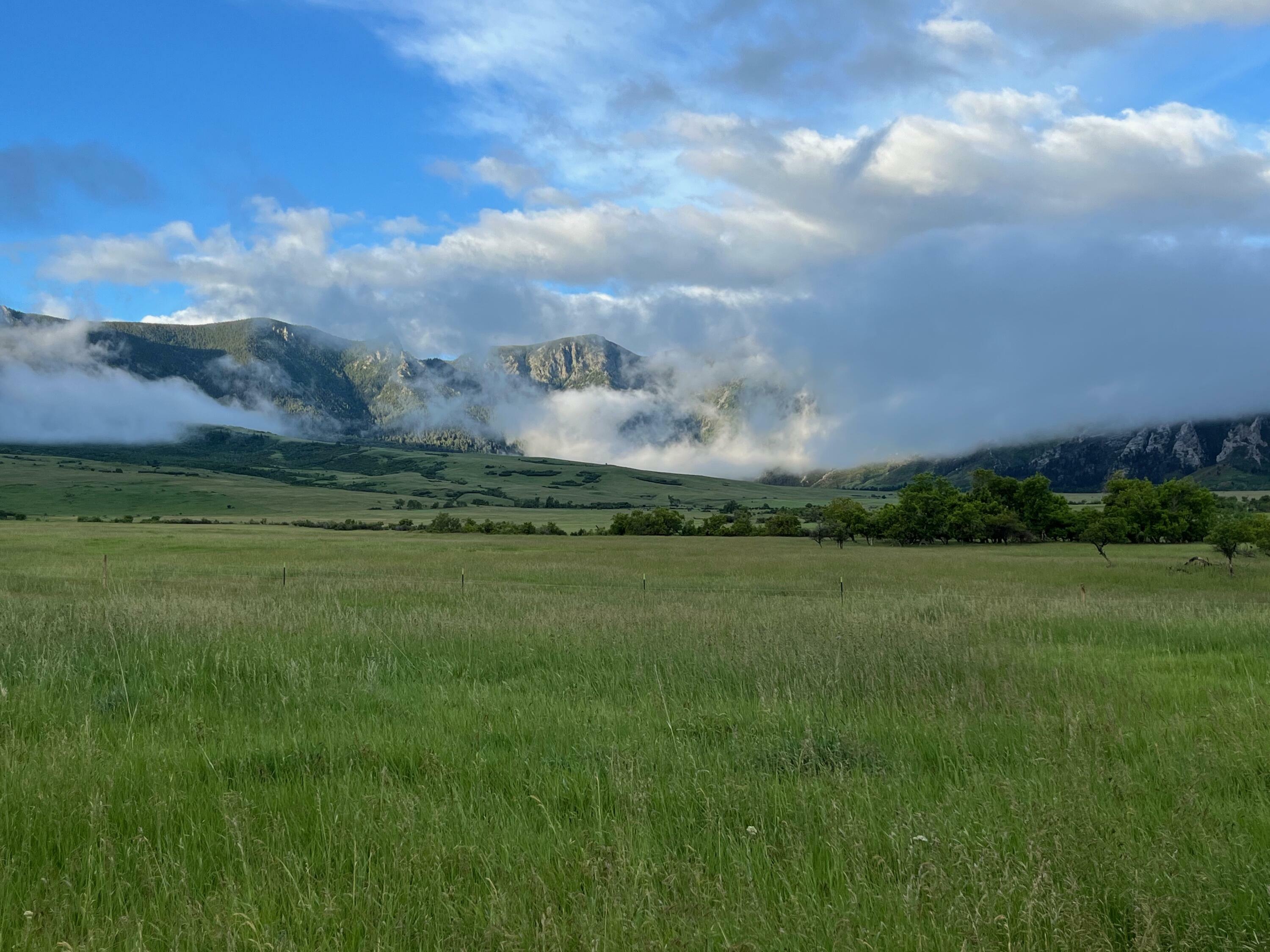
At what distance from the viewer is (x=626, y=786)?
616 centimetres

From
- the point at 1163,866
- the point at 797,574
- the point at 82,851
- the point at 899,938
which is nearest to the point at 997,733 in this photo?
the point at 1163,866

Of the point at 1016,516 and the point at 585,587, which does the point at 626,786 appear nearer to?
the point at 585,587

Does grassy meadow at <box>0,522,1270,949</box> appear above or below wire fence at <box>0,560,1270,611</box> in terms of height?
above

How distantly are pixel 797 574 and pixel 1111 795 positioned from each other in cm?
4522

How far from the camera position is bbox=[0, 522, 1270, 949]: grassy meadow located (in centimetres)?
436

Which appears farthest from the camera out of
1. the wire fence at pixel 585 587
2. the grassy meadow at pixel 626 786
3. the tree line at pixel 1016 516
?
the tree line at pixel 1016 516

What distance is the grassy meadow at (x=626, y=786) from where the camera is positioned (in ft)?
14.3

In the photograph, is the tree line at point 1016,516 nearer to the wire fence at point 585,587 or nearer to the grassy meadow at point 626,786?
the wire fence at point 585,587

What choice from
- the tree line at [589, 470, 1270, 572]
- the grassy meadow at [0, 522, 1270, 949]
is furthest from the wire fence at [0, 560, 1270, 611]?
the tree line at [589, 470, 1270, 572]

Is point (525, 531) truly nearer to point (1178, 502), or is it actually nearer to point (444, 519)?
point (444, 519)

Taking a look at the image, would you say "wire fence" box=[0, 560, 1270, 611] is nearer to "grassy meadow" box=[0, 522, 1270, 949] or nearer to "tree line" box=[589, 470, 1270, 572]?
"grassy meadow" box=[0, 522, 1270, 949]

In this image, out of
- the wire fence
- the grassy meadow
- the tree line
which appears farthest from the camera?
the tree line

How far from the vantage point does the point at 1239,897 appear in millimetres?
4492

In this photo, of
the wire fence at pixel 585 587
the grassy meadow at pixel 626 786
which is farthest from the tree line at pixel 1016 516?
the grassy meadow at pixel 626 786
